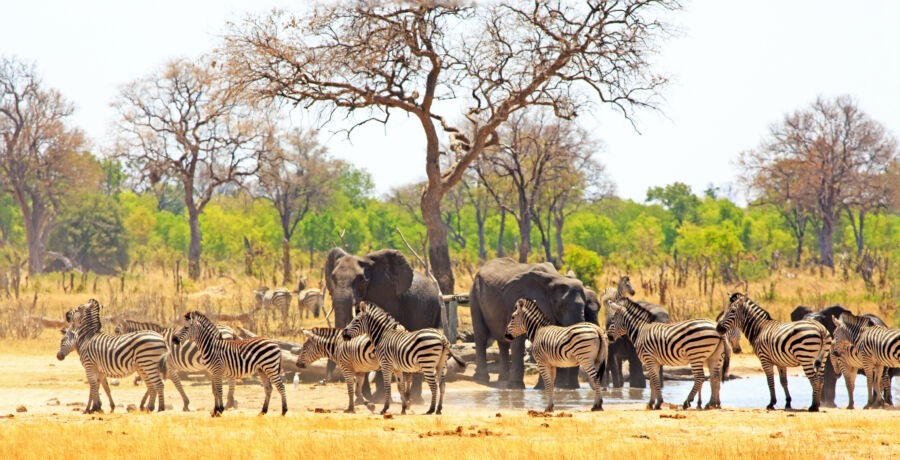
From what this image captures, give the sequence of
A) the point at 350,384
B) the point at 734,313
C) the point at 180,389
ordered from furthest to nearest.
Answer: the point at 180,389
the point at 350,384
the point at 734,313

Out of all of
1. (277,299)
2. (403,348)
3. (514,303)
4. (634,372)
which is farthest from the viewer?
(277,299)

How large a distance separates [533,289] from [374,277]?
3351 mm

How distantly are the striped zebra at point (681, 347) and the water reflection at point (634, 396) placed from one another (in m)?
1.59

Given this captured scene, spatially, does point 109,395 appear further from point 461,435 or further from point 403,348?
point 461,435

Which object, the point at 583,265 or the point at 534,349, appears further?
the point at 583,265

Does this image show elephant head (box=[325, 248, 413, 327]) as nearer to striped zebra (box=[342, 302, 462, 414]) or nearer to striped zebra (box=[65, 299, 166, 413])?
striped zebra (box=[342, 302, 462, 414])

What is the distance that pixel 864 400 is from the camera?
56.0 ft

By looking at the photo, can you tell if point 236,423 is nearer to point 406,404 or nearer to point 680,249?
point 406,404

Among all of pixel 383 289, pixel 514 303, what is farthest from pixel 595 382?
pixel 514 303

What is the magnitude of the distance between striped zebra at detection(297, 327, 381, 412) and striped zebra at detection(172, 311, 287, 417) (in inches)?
45.7

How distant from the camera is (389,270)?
709 inches

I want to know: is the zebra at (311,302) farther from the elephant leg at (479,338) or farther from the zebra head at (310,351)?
the zebra head at (310,351)

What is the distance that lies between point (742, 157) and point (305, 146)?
91.1 ft

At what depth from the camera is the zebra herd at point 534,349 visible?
519 inches
